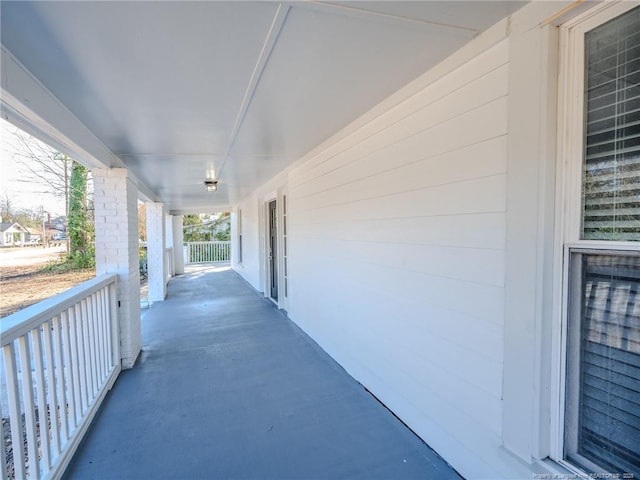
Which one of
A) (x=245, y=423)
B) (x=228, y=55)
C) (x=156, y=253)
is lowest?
(x=245, y=423)

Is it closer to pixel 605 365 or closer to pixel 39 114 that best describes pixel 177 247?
pixel 39 114

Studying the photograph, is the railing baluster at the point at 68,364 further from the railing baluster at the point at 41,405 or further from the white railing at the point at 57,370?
the railing baluster at the point at 41,405

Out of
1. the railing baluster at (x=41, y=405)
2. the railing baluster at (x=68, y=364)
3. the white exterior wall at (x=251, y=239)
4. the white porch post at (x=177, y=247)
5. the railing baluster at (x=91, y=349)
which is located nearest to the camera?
the railing baluster at (x=41, y=405)

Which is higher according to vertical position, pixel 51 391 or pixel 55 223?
pixel 55 223

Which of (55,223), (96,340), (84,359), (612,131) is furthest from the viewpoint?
(55,223)

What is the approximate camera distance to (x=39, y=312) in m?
1.84

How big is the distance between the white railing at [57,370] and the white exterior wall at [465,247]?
2.24 metres

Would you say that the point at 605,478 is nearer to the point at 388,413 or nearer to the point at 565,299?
the point at 565,299

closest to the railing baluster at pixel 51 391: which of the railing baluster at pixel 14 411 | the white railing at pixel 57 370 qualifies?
the white railing at pixel 57 370

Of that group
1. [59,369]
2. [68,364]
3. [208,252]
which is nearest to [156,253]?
[68,364]

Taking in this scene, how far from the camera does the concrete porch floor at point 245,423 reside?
201 centimetres

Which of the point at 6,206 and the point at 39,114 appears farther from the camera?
the point at 6,206

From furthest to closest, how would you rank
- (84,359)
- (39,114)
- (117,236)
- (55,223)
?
(55,223), (117,236), (84,359), (39,114)

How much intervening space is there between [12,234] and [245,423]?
2.13 metres
